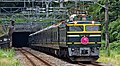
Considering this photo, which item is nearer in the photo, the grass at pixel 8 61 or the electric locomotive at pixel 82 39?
the grass at pixel 8 61

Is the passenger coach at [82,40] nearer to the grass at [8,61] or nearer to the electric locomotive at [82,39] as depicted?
the electric locomotive at [82,39]

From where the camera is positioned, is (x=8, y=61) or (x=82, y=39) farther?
(x=8, y=61)

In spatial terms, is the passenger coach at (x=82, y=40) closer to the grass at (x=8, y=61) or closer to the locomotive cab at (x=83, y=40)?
the locomotive cab at (x=83, y=40)

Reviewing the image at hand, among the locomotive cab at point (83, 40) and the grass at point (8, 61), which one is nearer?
the grass at point (8, 61)

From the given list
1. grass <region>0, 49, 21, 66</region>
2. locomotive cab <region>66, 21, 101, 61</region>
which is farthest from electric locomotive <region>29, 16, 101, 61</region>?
grass <region>0, 49, 21, 66</region>

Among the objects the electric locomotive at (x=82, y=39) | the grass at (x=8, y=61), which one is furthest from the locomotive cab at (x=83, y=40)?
the grass at (x=8, y=61)

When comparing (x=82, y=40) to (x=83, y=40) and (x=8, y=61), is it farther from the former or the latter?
(x=8, y=61)

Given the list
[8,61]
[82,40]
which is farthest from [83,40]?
[8,61]

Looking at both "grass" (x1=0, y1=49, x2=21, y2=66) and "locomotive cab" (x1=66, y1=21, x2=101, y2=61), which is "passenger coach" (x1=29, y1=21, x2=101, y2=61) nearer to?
"locomotive cab" (x1=66, y1=21, x2=101, y2=61)

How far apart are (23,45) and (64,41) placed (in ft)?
199

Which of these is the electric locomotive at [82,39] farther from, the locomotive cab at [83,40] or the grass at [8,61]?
the grass at [8,61]

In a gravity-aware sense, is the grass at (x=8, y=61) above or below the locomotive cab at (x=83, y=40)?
below

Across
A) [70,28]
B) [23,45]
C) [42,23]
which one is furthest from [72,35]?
[23,45]

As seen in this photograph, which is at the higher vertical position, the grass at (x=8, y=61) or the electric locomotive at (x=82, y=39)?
the electric locomotive at (x=82, y=39)
